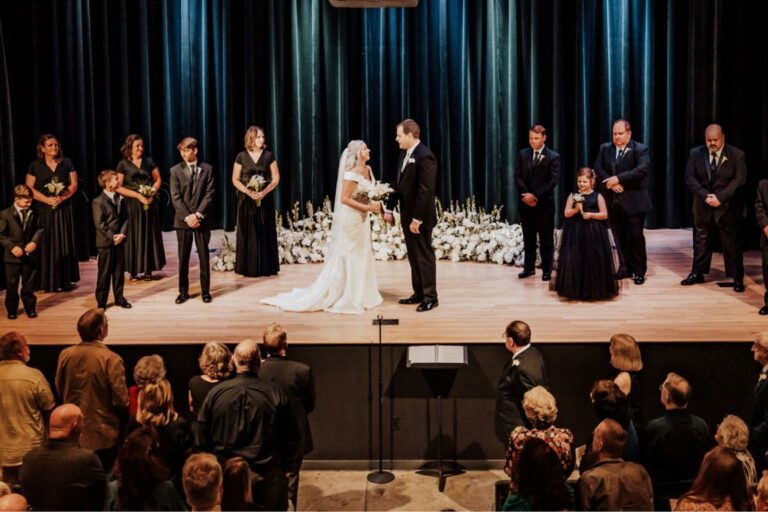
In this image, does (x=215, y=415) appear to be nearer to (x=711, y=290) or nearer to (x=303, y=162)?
(x=711, y=290)

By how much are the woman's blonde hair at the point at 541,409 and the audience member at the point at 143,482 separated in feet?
5.83

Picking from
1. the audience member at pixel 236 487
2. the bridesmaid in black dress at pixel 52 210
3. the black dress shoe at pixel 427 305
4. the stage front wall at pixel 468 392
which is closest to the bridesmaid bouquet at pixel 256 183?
the bridesmaid in black dress at pixel 52 210

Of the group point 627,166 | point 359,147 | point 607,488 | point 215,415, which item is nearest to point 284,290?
point 359,147

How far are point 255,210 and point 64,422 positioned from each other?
583 cm

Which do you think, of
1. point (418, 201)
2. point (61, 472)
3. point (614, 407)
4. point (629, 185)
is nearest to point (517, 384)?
point (614, 407)

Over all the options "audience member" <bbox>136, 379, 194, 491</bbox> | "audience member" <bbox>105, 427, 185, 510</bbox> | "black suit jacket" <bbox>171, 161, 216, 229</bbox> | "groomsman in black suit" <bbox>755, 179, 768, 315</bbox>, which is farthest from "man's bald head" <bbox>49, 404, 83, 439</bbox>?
"groomsman in black suit" <bbox>755, 179, 768, 315</bbox>

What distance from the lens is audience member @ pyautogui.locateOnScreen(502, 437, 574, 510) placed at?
4.20 m

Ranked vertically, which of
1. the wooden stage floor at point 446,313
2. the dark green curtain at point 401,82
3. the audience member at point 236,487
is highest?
the dark green curtain at point 401,82

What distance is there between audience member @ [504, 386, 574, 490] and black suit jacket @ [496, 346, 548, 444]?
89 centimetres

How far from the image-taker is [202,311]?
8.64 meters

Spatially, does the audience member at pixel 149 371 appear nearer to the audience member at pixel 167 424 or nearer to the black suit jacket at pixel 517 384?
the audience member at pixel 167 424

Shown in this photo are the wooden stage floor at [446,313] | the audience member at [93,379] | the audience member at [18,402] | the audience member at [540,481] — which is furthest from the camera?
the wooden stage floor at [446,313]

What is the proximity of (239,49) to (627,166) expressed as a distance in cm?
603

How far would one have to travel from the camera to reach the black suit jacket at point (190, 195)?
9039 mm
